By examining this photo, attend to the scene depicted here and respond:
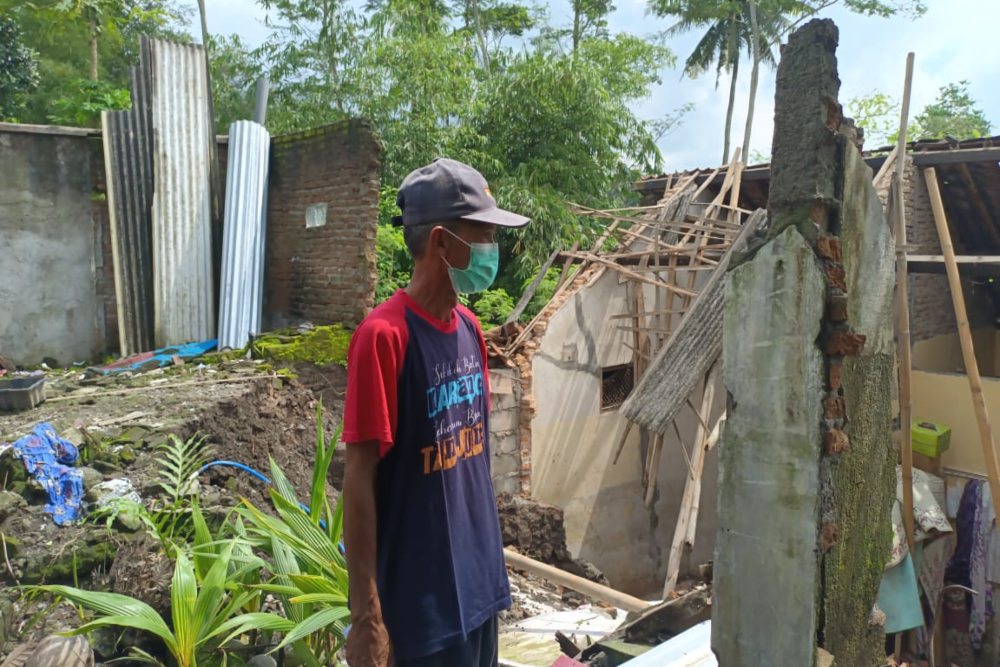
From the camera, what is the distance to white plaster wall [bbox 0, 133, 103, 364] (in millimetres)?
7152

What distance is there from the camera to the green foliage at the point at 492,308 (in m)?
9.49

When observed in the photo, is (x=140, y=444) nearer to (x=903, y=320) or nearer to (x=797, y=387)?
(x=797, y=387)

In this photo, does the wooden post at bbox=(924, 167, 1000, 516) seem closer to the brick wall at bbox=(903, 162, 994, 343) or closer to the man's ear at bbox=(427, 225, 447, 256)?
the brick wall at bbox=(903, 162, 994, 343)

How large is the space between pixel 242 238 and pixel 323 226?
41.6 inches

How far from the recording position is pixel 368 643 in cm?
176

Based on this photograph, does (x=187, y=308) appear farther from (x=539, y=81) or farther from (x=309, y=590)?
(x=539, y=81)

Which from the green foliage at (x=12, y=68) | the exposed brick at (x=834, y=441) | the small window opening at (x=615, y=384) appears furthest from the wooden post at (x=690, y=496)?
the green foliage at (x=12, y=68)

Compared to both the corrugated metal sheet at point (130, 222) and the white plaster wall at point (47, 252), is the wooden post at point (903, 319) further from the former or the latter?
the white plaster wall at point (47, 252)

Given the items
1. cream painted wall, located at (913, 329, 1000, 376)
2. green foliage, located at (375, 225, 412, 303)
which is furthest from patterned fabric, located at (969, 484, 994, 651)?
green foliage, located at (375, 225, 412, 303)

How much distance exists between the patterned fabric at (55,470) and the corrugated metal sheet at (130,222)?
3.28 metres

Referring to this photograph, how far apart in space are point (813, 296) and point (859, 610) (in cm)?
156

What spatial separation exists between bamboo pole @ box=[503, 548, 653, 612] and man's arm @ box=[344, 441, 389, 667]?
258 centimetres

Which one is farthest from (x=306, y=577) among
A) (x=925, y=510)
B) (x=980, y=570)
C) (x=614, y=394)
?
(x=980, y=570)

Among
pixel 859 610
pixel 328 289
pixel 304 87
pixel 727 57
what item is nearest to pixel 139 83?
pixel 328 289
